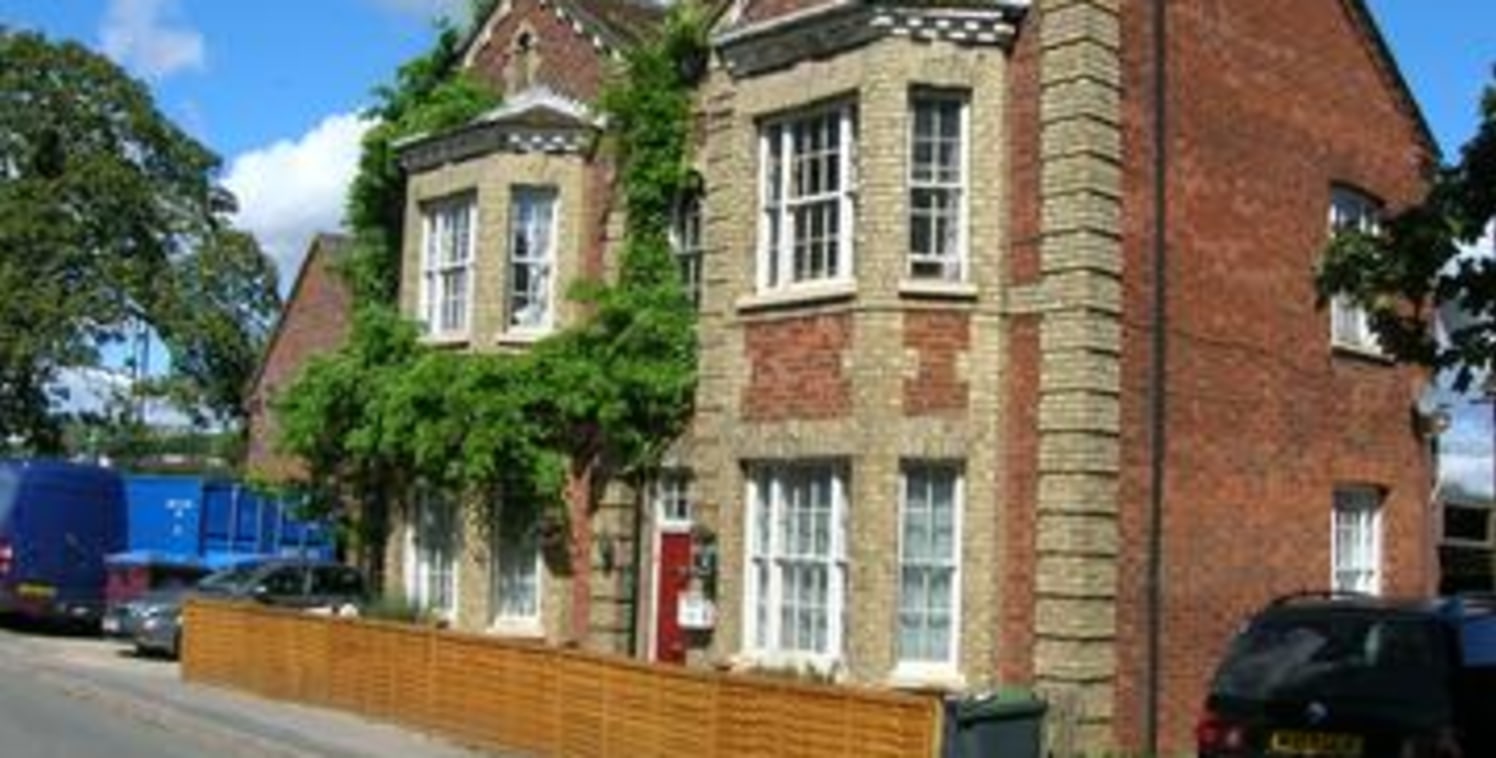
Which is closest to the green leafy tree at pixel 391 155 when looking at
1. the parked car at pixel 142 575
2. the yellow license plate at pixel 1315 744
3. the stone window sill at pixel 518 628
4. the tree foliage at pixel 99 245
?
the stone window sill at pixel 518 628

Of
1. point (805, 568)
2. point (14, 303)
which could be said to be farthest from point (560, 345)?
point (14, 303)

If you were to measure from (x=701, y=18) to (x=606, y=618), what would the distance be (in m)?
6.83

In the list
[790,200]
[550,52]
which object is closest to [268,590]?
[550,52]

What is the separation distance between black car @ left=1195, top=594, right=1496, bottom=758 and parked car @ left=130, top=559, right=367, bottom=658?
17895 millimetres

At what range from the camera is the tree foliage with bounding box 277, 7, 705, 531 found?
24.8 metres

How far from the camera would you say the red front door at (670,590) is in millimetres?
24734

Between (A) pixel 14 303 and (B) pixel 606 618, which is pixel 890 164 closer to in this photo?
(B) pixel 606 618

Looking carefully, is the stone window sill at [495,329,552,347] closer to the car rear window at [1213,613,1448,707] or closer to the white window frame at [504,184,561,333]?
the white window frame at [504,184,561,333]

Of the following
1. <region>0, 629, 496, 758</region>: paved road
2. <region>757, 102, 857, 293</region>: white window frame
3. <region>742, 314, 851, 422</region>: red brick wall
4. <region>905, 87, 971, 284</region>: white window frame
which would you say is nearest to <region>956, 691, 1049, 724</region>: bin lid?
<region>0, 629, 496, 758</region>: paved road

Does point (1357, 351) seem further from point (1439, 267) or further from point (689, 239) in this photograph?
point (1439, 267)

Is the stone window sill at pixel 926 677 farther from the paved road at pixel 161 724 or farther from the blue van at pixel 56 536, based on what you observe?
the blue van at pixel 56 536

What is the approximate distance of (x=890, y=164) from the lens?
67.2ft

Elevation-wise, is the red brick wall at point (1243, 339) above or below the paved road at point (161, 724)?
above

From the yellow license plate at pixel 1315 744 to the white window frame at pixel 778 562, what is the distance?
794 cm
